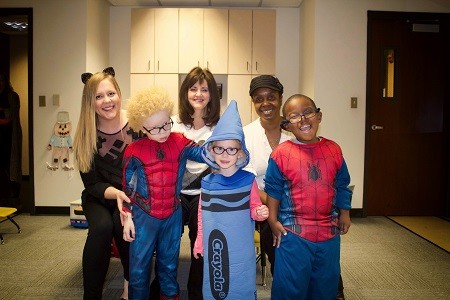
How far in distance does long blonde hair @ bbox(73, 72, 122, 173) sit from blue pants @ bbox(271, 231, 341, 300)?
42.3 inches

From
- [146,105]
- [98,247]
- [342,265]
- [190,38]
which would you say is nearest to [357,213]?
[342,265]

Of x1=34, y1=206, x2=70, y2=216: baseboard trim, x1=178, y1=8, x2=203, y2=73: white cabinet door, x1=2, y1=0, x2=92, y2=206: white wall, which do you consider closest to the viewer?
x1=2, y1=0, x2=92, y2=206: white wall

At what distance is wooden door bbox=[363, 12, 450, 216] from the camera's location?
423 cm

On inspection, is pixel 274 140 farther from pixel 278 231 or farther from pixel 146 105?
pixel 146 105

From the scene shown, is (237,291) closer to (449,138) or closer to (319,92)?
(319,92)

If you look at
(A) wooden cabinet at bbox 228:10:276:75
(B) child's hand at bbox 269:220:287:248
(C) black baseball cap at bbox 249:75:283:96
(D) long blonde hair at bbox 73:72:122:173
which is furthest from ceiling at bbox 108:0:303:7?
(B) child's hand at bbox 269:220:287:248

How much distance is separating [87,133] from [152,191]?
572mm

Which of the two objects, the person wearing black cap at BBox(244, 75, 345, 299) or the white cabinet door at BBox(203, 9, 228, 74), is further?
the white cabinet door at BBox(203, 9, 228, 74)

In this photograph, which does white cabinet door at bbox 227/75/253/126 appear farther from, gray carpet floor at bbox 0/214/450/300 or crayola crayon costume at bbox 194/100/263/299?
crayola crayon costume at bbox 194/100/263/299

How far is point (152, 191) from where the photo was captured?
171cm

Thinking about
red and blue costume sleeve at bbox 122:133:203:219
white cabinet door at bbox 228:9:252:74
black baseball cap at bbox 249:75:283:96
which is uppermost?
white cabinet door at bbox 228:9:252:74

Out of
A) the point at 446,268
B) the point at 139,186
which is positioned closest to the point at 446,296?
the point at 446,268

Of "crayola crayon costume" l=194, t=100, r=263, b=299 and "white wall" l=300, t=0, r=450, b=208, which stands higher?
"white wall" l=300, t=0, r=450, b=208

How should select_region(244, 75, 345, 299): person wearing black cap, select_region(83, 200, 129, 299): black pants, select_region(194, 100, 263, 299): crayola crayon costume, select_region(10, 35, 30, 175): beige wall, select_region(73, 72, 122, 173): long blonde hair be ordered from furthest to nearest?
select_region(10, 35, 30, 175): beige wall → select_region(244, 75, 345, 299): person wearing black cap → select_region(73, 72, 122, 173): long blonde hair → select_region(83, 200, 129, 299): black pants → select_region(194, 100, 263, 299): crayola crayon costume
